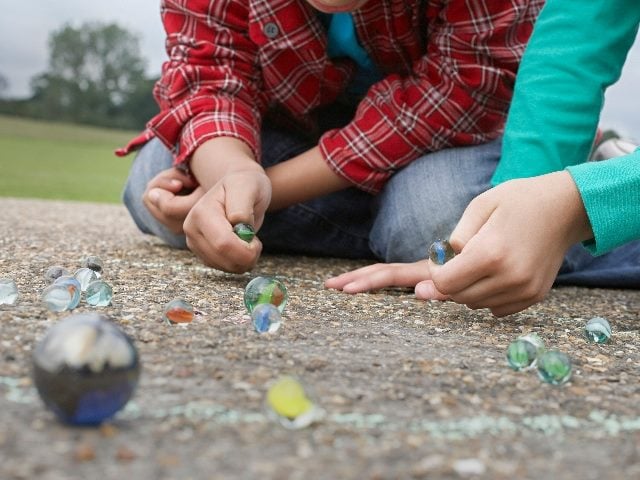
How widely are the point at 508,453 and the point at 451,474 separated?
9 cm

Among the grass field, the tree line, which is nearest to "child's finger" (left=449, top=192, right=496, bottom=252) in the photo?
the grass field

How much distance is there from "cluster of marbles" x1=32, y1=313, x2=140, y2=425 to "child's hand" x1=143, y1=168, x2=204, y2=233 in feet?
3.73

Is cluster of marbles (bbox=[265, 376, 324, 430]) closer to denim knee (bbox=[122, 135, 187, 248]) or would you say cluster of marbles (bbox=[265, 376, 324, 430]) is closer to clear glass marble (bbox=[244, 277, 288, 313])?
clear glass marble (bbox=[244, 277, 288, 313])

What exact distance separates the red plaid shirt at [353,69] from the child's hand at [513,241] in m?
0.74

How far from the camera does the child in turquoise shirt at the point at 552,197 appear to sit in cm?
118

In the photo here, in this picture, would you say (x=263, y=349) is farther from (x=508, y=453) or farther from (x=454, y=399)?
(x=508, y=453)

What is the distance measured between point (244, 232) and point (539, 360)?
702 mm

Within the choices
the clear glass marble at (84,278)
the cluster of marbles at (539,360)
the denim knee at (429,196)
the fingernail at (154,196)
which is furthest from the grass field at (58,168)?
Result: the cluster of marbles at (539,360)

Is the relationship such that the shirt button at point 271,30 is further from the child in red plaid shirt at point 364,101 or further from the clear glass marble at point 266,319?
the clear glass marble at point 266,319

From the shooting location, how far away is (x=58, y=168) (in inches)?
373

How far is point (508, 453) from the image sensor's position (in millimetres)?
744

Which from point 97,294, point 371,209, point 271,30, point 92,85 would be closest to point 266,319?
point 97,294

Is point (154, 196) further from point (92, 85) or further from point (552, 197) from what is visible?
point (92, 85)

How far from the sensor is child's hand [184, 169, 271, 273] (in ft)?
4.94
